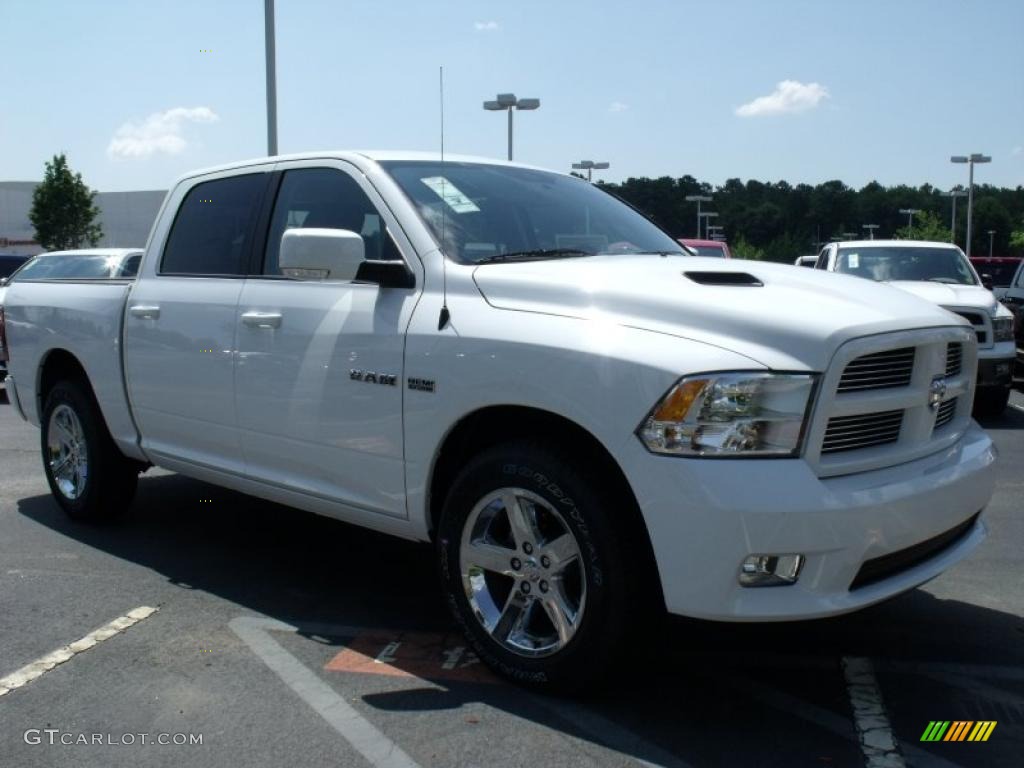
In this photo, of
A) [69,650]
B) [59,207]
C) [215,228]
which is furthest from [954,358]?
[59,207]

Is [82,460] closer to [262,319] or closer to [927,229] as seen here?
[262,319]

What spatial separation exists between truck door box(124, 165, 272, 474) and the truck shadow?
0.64m

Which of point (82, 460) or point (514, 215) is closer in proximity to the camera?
point (514, 215)

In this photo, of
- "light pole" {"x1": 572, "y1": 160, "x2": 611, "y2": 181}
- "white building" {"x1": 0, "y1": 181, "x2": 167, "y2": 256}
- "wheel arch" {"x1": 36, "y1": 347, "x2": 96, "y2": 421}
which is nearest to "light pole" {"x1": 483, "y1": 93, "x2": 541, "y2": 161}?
"light pole" {"x1": 572, "y1": 160, "x2": 611, "y2": 181}

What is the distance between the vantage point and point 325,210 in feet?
14.7

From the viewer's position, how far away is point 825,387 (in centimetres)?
302

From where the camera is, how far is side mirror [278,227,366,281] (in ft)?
12.5

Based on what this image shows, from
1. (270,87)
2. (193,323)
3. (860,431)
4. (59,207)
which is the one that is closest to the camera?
(860,431)

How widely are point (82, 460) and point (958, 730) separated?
461 cm

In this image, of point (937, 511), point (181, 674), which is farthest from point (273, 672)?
point (937, 511)

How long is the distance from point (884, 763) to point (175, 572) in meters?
3.36

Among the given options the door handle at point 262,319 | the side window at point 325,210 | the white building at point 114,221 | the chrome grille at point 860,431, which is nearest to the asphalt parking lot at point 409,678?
the chrome grille at point 860,431

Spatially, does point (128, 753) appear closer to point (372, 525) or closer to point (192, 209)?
point (372, 525)

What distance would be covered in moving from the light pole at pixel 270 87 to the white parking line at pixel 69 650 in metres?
11.4
